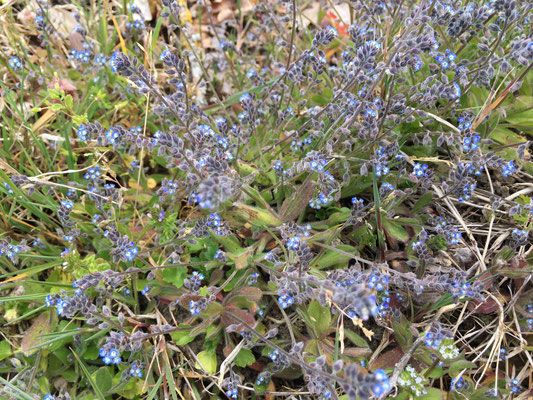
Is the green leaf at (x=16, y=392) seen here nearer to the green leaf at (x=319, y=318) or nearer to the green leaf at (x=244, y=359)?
the green leaf at (x=244, y=359)

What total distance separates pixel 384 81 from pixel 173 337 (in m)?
2.59

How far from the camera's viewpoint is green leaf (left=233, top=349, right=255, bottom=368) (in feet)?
10.9

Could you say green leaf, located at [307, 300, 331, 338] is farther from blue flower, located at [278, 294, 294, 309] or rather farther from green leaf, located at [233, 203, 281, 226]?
green leaf, located at [233, 203, 281, 226]

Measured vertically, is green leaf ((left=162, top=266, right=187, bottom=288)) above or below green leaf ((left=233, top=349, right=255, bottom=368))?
above

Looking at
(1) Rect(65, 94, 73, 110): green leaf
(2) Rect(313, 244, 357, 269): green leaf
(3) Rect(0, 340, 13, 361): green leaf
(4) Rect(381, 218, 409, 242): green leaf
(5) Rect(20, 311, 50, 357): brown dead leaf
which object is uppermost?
(1) Rect(65, 94, 73, 110): green leaf

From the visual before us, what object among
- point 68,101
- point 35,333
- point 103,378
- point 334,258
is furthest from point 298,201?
point 35,333

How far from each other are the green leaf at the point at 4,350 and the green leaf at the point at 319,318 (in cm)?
221

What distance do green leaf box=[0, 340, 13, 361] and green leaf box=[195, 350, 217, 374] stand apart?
1397 millimetres

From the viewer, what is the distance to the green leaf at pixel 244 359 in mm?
3328

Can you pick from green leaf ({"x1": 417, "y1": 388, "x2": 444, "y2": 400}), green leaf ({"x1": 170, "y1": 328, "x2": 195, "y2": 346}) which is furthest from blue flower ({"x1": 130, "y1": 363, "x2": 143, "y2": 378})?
green leaf ({"x1": 417, "y1": 388, "x2": 444, "y2": 400})

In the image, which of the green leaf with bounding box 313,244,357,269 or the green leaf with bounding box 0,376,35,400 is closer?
the green leaf with bounding box 0,376,35,400

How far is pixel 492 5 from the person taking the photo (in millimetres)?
3562

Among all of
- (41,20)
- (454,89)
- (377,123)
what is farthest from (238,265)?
(41,20)

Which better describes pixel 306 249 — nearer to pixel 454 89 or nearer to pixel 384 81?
pixel 454 89
